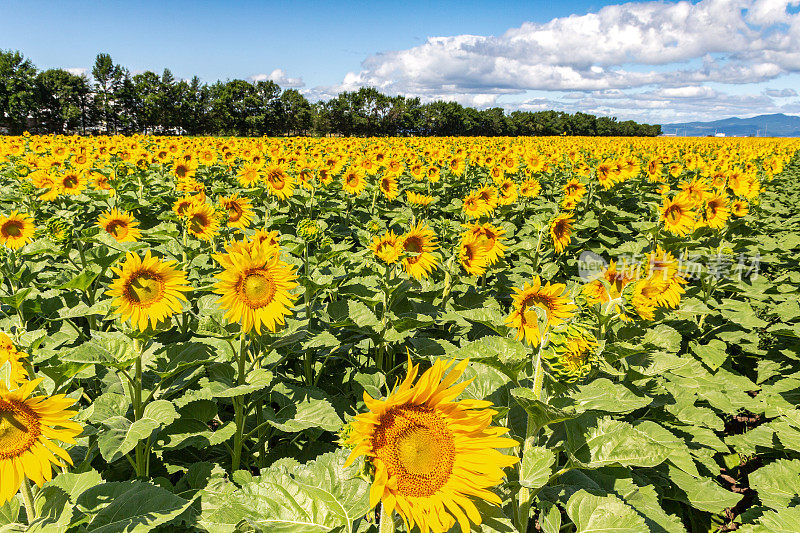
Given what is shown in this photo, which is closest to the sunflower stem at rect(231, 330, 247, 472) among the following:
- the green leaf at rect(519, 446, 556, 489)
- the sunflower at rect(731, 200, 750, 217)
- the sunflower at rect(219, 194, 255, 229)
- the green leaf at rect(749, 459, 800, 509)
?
the green leaf at rect(519, 446, 556, 489)

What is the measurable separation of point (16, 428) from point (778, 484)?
13.6 ft

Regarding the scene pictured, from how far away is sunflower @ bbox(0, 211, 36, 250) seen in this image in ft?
15.3

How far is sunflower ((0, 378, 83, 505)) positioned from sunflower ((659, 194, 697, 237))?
22.1ft

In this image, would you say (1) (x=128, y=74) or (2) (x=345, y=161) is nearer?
(2) (x=345, y=161)

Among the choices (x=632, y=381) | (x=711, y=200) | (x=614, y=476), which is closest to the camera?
(x=614, y=476)

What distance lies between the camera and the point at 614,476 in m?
2.79

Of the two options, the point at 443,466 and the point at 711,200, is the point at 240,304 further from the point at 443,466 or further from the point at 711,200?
the point at 711,200

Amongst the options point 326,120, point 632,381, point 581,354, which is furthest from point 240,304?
point 326,120

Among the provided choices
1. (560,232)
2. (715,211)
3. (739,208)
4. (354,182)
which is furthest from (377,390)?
(739,208)

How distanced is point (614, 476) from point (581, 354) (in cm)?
144

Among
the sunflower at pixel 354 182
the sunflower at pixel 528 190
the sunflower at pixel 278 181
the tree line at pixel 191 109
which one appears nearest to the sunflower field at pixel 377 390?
the sunflower at pixel 278 181

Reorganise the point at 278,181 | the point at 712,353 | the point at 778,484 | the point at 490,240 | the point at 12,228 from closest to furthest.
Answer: the point at 778,484
the point at 12,228
the point at 712,353
the point at 490,240
the point at 278,181

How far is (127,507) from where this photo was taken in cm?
188

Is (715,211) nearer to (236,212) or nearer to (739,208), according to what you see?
(739,208)
